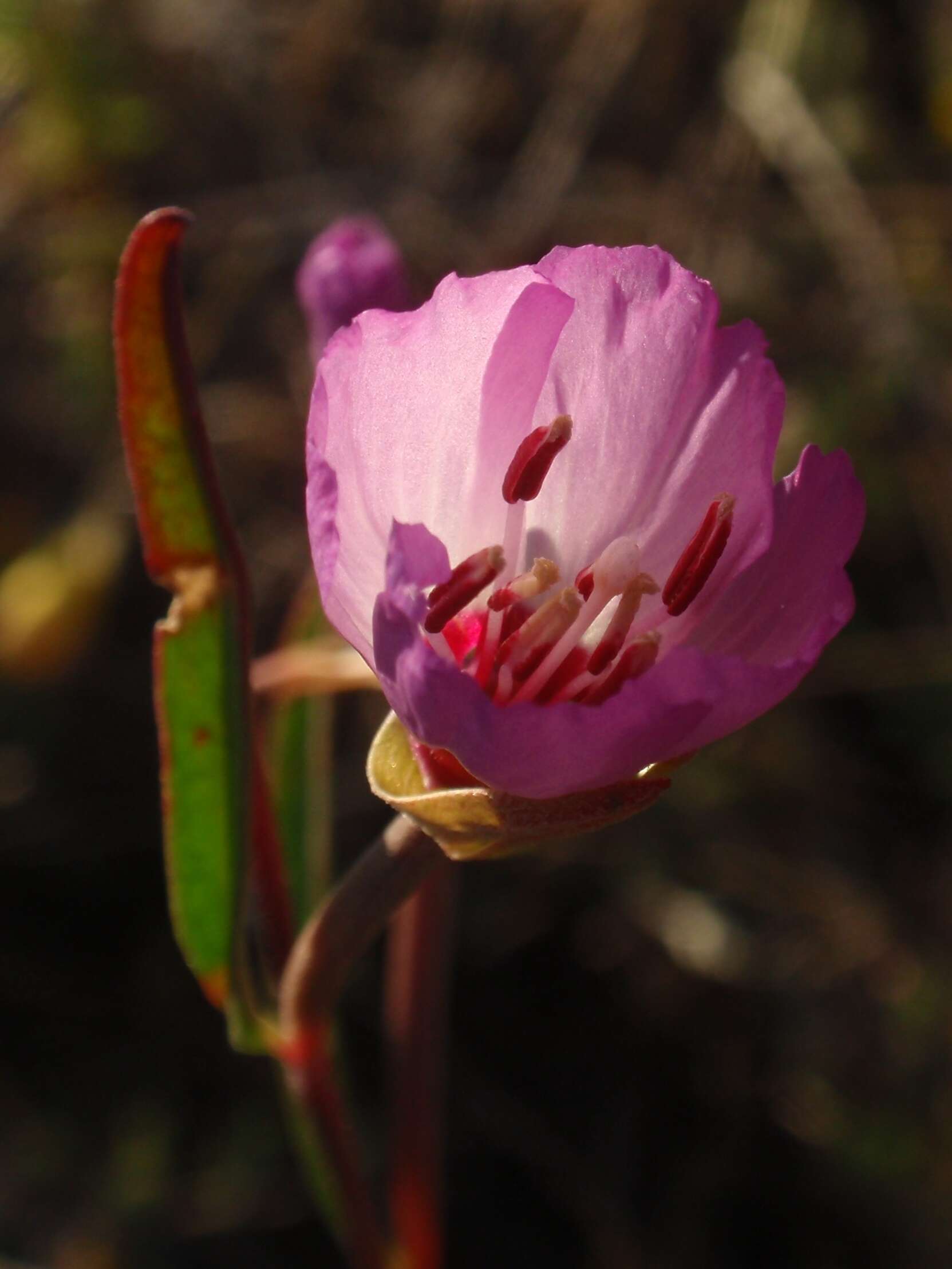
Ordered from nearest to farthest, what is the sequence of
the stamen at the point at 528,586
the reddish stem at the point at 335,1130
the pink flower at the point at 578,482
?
the pink flower at the point at 578,482
the stamen at the point at 528,586
the reddish stem at the point at 335,1130

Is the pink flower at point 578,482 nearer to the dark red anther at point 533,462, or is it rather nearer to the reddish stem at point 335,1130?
the dark red anther at point 533,462

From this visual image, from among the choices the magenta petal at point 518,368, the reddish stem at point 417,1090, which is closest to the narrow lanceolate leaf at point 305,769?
the reddish stem at point 417,1090

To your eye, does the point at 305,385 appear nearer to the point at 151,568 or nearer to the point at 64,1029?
the point at 64,1029

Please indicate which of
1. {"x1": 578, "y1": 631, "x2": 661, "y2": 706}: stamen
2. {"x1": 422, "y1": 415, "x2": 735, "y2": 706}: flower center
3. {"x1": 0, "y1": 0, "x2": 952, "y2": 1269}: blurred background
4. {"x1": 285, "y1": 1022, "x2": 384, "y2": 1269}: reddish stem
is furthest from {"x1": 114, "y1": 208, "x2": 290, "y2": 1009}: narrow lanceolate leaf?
{"x1": 0, "y1": 0, "x2": 952, "y2": 1269}: blurred background

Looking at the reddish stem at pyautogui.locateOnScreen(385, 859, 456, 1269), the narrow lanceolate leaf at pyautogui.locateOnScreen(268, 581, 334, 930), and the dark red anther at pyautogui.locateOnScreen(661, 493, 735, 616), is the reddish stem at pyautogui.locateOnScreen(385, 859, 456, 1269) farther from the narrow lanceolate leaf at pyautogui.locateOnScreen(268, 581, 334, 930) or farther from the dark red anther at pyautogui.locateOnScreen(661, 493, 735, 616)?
the dark red anther at pyautogui.locateOnScreen(661, 493, 735, 616)

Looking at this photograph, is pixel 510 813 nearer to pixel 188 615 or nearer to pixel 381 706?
pixel 188 615

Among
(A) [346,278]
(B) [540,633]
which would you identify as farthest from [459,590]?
(A) [346,278]

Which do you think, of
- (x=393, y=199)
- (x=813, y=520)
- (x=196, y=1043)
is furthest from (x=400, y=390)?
(x=393, y=199)
